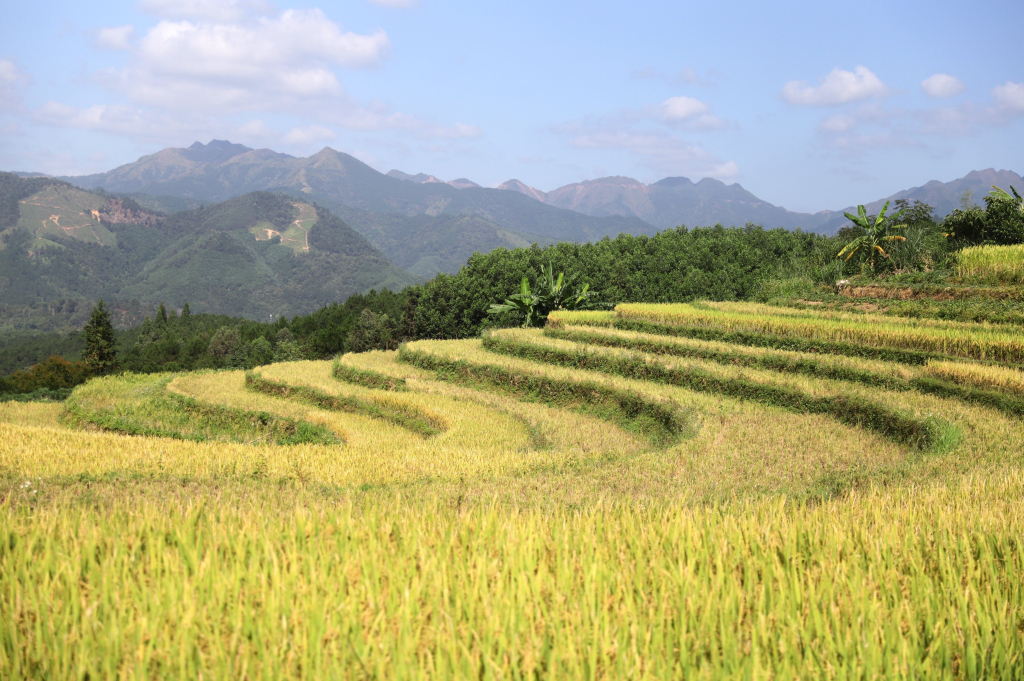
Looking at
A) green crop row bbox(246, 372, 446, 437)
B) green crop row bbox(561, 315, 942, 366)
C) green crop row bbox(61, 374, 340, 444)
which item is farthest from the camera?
green crop row bbox(561, 315, 942, 366)

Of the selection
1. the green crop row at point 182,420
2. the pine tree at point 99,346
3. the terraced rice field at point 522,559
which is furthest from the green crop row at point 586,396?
the pine tree at point 99,346

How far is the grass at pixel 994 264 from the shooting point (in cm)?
1522

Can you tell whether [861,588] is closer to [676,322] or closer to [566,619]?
[566,619]

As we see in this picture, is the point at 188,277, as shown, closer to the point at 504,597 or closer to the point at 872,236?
the point at 872,236

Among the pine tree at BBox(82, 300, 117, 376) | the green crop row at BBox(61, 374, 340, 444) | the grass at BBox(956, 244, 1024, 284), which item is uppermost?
the grass at BBox(956, 244, 1024, 284)

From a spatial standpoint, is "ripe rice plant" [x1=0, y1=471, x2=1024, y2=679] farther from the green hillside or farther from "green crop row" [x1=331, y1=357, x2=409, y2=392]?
the green hillside

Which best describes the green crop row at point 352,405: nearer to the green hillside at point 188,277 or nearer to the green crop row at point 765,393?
the green crop row at point 765,393

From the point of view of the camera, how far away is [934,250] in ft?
66.0

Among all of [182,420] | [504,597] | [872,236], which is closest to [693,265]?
[872,236]

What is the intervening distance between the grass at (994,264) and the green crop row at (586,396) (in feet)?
37.8

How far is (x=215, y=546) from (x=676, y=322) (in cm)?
1514

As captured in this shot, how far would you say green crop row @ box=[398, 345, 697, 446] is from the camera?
945 centimetres

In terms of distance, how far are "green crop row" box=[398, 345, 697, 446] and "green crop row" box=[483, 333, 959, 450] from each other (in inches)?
58.4

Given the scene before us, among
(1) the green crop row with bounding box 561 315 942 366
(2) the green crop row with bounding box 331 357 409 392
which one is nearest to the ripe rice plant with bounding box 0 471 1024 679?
(1) the green crop row with bounding box 561 315 942 366
